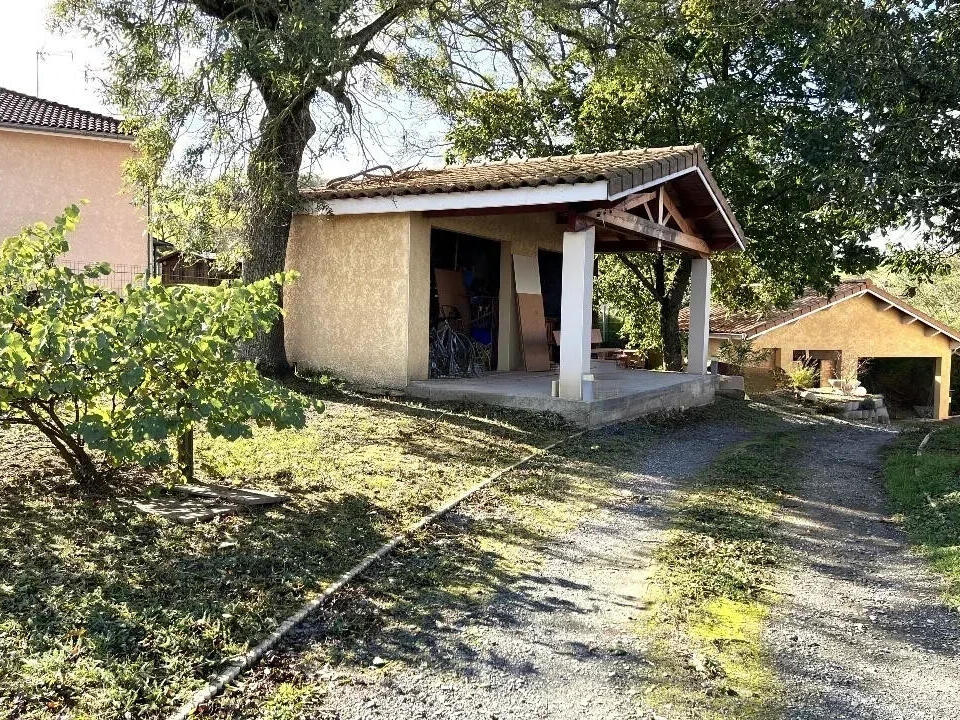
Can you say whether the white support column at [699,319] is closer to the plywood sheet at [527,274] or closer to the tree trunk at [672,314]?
the plywood sheet at [527,274]

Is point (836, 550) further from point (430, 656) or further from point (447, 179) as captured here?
point (447, 179)

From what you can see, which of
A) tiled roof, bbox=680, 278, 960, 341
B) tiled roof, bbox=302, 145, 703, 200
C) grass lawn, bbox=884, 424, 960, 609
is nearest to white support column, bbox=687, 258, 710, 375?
tiled roof, bbox=302, 145, 703, 200

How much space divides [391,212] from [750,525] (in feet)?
23.0

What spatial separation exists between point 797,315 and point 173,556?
22.2m

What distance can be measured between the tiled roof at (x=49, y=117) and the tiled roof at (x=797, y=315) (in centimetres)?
1679

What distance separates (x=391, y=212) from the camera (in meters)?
11.4

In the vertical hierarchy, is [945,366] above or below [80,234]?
below

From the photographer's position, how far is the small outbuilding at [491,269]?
403 inches

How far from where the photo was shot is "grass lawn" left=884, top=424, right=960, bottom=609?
5266 millimetres

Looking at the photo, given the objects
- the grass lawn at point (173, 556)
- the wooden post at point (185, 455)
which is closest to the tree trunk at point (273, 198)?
the grass lawn at point (173, 556)

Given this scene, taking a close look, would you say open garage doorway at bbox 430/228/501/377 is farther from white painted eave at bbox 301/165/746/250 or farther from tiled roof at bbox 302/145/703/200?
white painted eave at bbox 301/165/746/250

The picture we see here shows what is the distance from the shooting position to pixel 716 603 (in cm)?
450

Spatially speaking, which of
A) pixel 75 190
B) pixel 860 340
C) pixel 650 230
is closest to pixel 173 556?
pixel 650 230

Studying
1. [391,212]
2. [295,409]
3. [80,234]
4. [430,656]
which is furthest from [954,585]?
[80,234]
